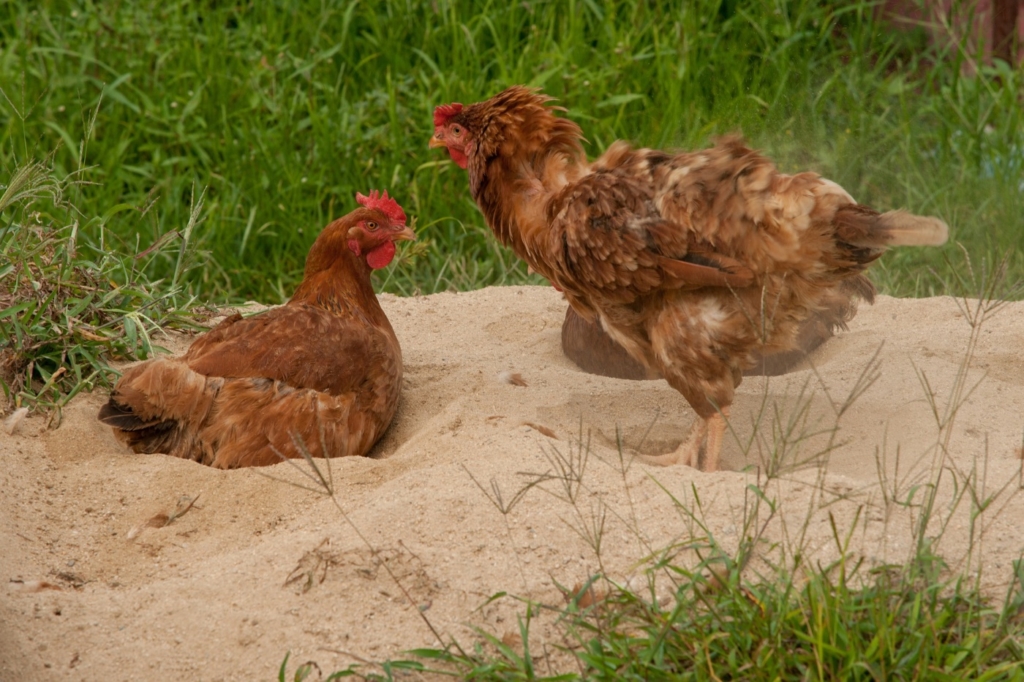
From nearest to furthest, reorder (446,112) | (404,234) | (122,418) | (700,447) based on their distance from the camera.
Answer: (122,418)
(700,447)
(446,112)
(404,234)

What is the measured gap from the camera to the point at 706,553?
282cm

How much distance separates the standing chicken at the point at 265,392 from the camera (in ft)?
12.5

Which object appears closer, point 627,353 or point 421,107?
point 627,353

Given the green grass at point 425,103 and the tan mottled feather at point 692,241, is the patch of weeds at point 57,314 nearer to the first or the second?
the tan mottled feather at point 692,241

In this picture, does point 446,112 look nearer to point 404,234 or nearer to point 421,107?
point 404,234

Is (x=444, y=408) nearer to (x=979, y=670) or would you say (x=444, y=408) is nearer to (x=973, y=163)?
(x=979, y=670)

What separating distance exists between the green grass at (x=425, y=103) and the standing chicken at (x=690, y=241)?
2.04 meters

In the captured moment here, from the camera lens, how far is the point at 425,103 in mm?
6609

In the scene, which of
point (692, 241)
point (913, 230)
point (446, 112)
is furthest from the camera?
point (446, 112)

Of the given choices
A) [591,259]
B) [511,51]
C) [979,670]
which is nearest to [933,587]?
[979,670]

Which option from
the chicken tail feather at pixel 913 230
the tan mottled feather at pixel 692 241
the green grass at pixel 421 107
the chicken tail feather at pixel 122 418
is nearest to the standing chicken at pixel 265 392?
the chicken tail feather at pixel 122 418

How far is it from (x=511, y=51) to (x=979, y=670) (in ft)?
17.0

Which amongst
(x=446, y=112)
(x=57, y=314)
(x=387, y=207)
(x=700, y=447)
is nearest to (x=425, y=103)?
(x=387, y=207)

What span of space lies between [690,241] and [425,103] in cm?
334
